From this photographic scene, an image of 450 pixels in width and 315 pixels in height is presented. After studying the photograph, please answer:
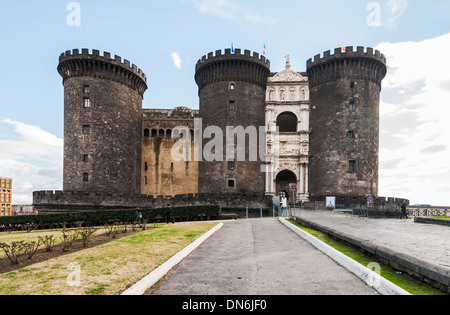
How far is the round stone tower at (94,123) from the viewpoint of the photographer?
31617mm

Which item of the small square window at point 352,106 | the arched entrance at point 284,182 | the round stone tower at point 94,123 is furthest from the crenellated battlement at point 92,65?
the small square window at point 352,106

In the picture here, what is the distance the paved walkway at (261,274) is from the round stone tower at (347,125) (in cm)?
2599

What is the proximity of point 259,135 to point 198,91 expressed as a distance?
32.8 ft

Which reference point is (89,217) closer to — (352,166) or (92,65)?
(92,65)

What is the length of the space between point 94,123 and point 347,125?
89.6 ft

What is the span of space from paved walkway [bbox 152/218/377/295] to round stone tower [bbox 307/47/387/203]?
26.0 m

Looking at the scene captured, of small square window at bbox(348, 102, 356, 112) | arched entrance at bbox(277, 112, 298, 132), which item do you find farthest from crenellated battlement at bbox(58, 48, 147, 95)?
small square window at bbox(348, 102, 356, 112)

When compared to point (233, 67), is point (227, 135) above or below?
below

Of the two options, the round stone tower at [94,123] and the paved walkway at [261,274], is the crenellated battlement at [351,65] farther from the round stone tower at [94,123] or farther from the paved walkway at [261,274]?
the paved walkway at [261,274]

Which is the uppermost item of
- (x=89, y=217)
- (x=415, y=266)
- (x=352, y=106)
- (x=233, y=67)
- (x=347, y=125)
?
(x=233, y=67)

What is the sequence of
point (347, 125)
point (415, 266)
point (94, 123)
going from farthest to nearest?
point (347, 125), point (94, 123), point (415, 266)

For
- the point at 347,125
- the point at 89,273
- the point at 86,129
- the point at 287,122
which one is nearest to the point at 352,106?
the point at 347,125

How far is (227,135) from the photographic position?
34375 mm

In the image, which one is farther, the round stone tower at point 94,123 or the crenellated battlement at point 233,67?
the crenellated battlement at point 233,67
